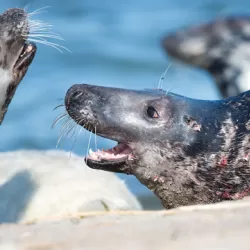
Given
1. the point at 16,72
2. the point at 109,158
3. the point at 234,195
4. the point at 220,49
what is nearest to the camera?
the point at 109,158

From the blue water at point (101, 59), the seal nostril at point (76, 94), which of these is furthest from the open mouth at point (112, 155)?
the blue water at point (101, 59)

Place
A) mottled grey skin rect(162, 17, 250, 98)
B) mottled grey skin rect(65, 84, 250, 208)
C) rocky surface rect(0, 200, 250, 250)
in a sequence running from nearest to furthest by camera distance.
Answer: rocky surface rect(0, 200, 250, 250)
mottled grey skin rect(65, 84, 250, 208)
mottled grey skin rect(162, 17, 250, 98)

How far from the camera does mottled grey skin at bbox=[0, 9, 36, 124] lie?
17.7 feet

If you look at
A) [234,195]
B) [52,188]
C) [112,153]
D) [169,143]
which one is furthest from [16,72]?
[234,195]

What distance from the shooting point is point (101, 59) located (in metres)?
14.1

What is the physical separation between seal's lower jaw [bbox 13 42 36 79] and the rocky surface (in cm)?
212

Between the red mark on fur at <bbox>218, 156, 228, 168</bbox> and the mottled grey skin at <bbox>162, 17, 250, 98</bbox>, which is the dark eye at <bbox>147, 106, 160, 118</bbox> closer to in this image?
the red mark on fur at <bbox>218, 156, 228, 168</bbox>

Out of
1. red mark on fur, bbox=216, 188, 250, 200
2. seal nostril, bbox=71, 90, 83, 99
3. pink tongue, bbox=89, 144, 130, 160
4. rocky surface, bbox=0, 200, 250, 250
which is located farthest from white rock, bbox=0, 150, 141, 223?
rocky surface, bbox=0, 200, 250, 250

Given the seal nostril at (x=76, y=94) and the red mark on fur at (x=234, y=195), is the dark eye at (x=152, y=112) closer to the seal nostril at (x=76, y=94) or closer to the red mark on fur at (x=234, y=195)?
the seal nostril at (x=76, y=94)

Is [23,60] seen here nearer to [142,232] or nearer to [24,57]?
[24,57]

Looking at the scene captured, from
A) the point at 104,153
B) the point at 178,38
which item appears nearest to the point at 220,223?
the point at 104,153

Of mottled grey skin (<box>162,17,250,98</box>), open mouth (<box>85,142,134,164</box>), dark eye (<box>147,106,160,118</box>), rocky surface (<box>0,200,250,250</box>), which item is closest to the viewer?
rocky surface (<box>0,200,250,250</box>)

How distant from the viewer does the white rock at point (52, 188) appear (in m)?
6.02

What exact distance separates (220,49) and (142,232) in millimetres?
9108
